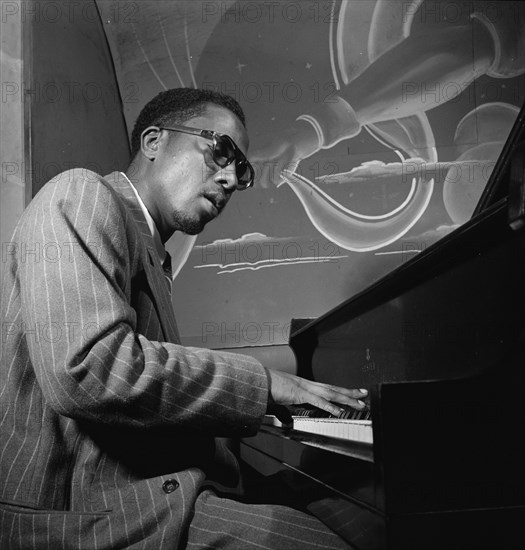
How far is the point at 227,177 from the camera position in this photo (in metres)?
2.21

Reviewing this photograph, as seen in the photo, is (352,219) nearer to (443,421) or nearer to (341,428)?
(341,428)

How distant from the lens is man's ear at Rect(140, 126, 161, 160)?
7.28 feet

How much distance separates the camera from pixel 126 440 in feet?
4.63

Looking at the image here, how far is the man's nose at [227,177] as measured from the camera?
221cm

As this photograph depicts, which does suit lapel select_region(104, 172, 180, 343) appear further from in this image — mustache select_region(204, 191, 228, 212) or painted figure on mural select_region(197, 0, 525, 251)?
painted figure on mural select_region(197, 0, 525, 251)

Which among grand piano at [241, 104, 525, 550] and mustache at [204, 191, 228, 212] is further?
mustache at [204, 191, 228, 212]

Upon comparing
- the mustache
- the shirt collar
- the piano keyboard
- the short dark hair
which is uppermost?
the short dark hair

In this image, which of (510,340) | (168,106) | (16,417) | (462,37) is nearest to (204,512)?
(16,417)

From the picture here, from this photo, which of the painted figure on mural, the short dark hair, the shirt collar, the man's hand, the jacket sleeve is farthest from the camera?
the painted figure on mural

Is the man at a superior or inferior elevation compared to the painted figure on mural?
inferior

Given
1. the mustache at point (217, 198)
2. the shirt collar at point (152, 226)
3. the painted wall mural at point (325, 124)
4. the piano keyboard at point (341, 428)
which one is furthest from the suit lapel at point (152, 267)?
the painted wall mural at point (325, 124)

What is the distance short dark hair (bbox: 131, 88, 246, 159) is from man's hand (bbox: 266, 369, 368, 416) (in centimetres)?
123

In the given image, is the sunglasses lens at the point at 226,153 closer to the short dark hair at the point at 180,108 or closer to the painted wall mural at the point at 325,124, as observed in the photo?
the short dark hair at the point at 180,108

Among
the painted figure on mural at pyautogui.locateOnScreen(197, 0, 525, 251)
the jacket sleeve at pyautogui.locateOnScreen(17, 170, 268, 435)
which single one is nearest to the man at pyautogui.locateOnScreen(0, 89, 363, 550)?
the jacket sleeve at pyautogui.locateOnScreen(17, 170, 268, 435)
